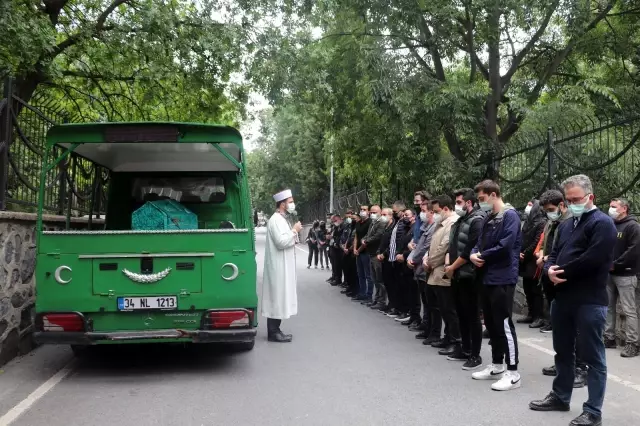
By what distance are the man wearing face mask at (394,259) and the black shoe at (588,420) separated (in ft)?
18.7

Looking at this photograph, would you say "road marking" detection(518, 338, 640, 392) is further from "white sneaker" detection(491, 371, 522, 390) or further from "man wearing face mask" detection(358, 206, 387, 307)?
"man wearing face mask" detection(358, 206, 387, 307)

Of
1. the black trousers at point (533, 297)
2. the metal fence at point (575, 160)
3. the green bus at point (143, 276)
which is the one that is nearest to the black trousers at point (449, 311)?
the green bus at point (143, 276)

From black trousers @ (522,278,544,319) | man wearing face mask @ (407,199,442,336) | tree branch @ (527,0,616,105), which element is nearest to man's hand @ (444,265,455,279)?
man wearing face mask @ (407,199,442,336)

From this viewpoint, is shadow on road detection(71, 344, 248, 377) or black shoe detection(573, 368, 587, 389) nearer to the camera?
black shoe detection(573, 368, 587, 389)

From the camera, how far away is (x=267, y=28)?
44.7 feet

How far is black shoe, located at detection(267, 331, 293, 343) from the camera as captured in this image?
337 inches

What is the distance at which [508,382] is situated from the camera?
602cm

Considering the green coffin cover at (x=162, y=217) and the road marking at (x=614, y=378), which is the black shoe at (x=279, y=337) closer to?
the green coffin cover at (x=162, y=217)

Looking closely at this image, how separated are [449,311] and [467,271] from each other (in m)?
1.03

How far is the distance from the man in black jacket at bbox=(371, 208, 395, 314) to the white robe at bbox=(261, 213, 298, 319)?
116 inches

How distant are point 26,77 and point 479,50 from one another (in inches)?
402

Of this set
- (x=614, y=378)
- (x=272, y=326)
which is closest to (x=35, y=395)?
(x=272, y=326)

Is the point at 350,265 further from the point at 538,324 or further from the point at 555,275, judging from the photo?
the point at 555,275

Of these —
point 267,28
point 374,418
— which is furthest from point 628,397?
point 267,28
